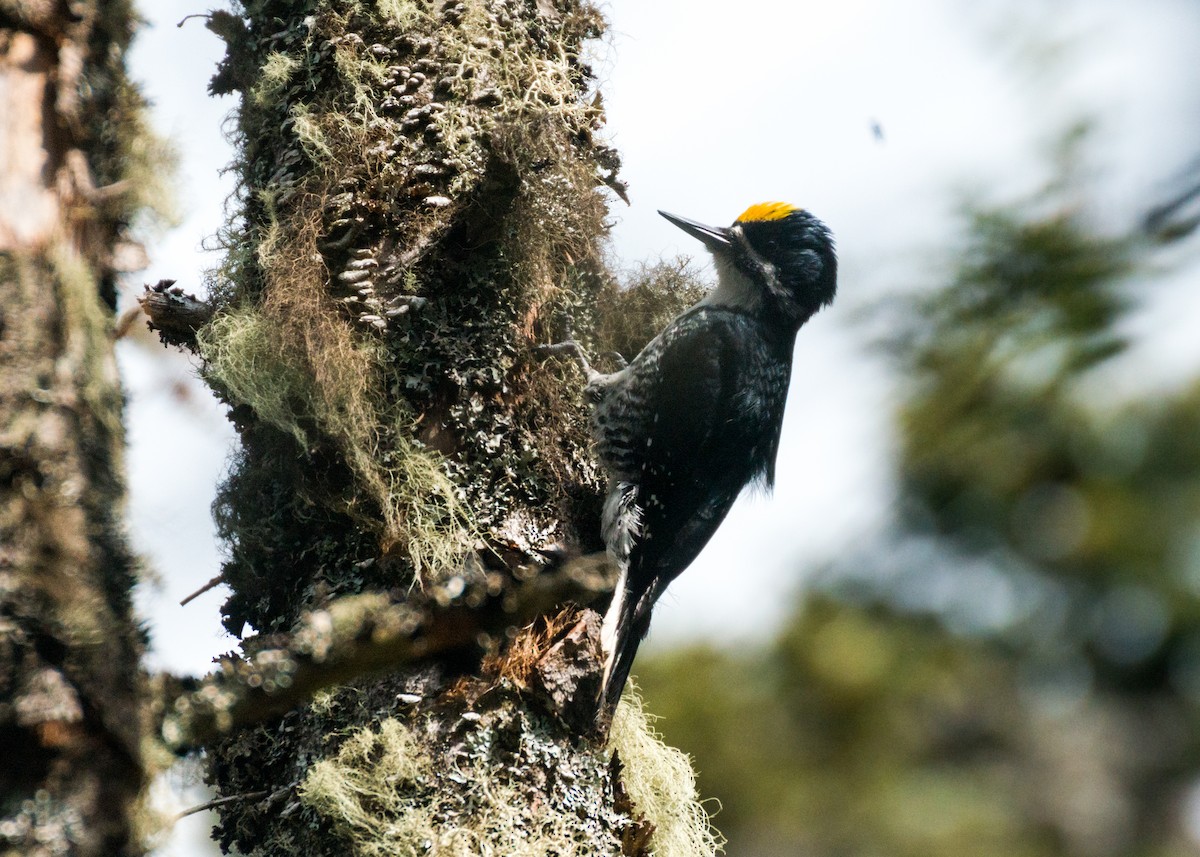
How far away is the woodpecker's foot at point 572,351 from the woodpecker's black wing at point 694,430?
29 cm

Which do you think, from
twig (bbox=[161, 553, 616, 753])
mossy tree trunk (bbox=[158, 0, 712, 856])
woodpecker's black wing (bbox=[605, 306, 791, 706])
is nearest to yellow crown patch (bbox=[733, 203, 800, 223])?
woodpecker's black wing (bbox=[605, 306, 791, 706])

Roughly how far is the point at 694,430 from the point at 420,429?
1.28 meters

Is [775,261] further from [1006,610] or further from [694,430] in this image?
[1006,610]

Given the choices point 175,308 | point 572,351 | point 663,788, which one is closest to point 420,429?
point 572,351

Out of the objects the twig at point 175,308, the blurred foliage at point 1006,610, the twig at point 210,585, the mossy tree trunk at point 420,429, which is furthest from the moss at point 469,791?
the twig at point 175,308

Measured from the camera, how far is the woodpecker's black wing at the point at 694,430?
313cm

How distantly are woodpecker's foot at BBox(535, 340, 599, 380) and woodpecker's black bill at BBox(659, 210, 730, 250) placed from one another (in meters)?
1.11

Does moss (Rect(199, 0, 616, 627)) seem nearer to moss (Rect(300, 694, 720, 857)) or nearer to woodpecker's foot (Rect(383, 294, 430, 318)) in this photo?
woodpecker's foot (Rect(383, 294, 430, 318))

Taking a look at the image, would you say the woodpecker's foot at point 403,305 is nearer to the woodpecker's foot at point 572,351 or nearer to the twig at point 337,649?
the woodpecker's foot at point 572,351

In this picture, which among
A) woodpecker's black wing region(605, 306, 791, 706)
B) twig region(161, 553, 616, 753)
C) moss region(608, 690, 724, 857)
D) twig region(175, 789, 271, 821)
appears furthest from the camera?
woodpecker's black wing region(605, 306, 791, 706)

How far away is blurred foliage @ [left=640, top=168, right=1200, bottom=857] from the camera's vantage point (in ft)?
3.40

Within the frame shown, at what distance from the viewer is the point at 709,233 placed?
3943mm

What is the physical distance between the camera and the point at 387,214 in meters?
2.53

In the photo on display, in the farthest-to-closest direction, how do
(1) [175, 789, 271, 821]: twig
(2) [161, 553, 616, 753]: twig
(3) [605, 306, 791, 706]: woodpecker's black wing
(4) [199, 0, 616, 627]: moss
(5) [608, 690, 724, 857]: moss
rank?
(3) [605, 306, 791, 706]: woodpecker's black wing
(5) [608, 690, 724, 857]: moss
(4) [199, 0, 616, 627]: moss
(1) [175, 789, 271, 821]: twig
(2) [161, 553, 616, 753]: twig
